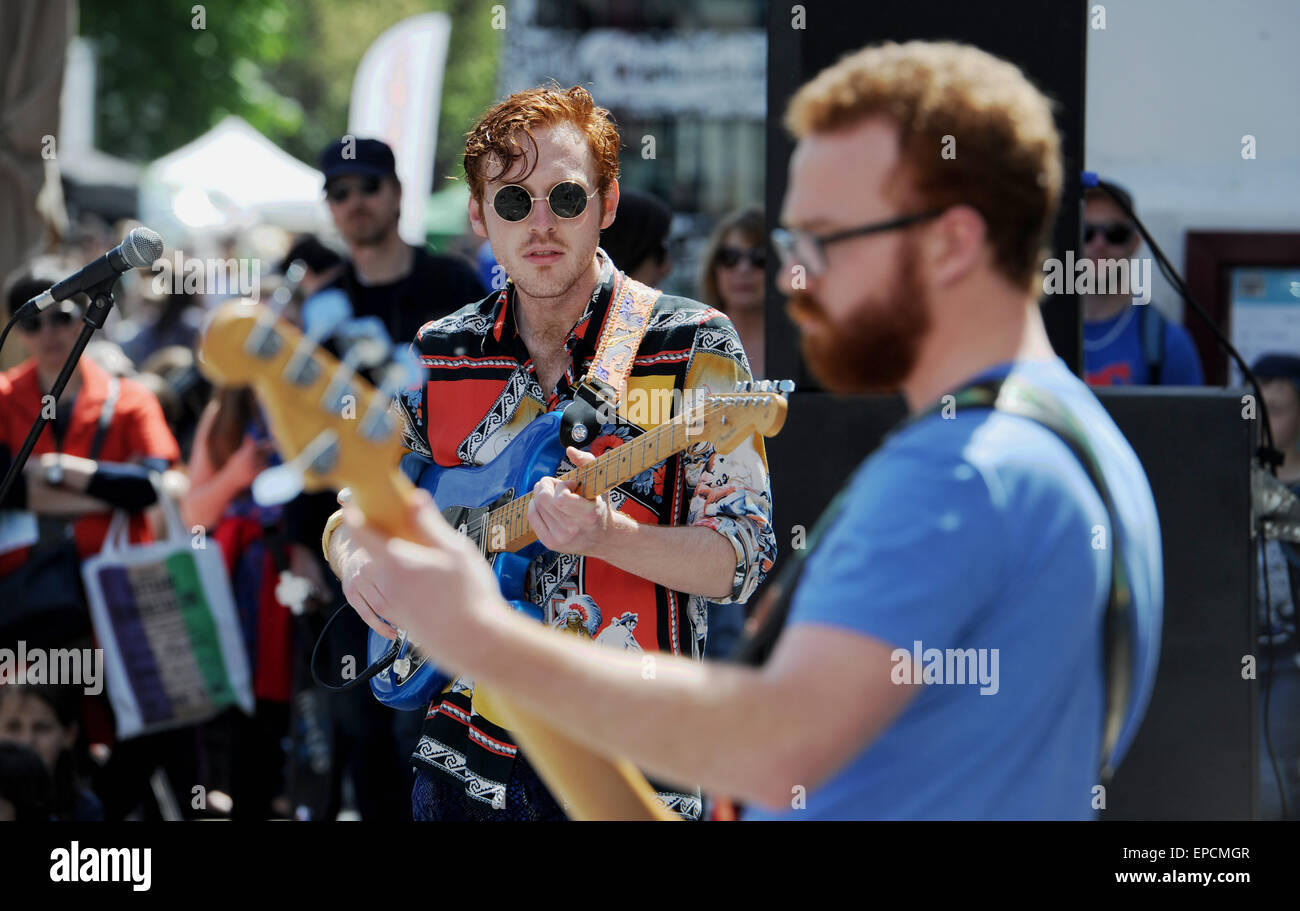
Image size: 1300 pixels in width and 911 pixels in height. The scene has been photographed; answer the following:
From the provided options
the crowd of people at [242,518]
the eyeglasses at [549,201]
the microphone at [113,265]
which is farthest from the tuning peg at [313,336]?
the crowd of people at [242,518]

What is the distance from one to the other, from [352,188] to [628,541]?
3101 mm

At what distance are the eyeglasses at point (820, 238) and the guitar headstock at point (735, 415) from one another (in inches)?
35.3

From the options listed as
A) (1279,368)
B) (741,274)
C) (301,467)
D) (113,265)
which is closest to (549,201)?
(113,265)

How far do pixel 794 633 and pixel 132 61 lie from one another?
20.4m

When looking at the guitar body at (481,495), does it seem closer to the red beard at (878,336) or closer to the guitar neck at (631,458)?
the guitar neck at (631,458)

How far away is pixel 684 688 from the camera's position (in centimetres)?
143

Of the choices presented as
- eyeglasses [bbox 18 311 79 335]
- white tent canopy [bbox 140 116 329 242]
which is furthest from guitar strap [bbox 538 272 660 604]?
white tent canopy [bbox 140 116 329 242]

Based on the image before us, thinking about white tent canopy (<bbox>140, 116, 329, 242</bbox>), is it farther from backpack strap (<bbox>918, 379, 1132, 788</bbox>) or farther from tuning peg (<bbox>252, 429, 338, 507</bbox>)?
backpack strap (<bbox>918, 379, 1132, 788</bbox>)

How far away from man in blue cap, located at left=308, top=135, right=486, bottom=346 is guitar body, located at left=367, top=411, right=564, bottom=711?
90.7 inches

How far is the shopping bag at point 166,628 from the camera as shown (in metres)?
5.11

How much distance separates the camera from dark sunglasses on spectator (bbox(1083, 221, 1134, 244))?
486 cm

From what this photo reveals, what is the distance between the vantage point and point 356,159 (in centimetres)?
523
